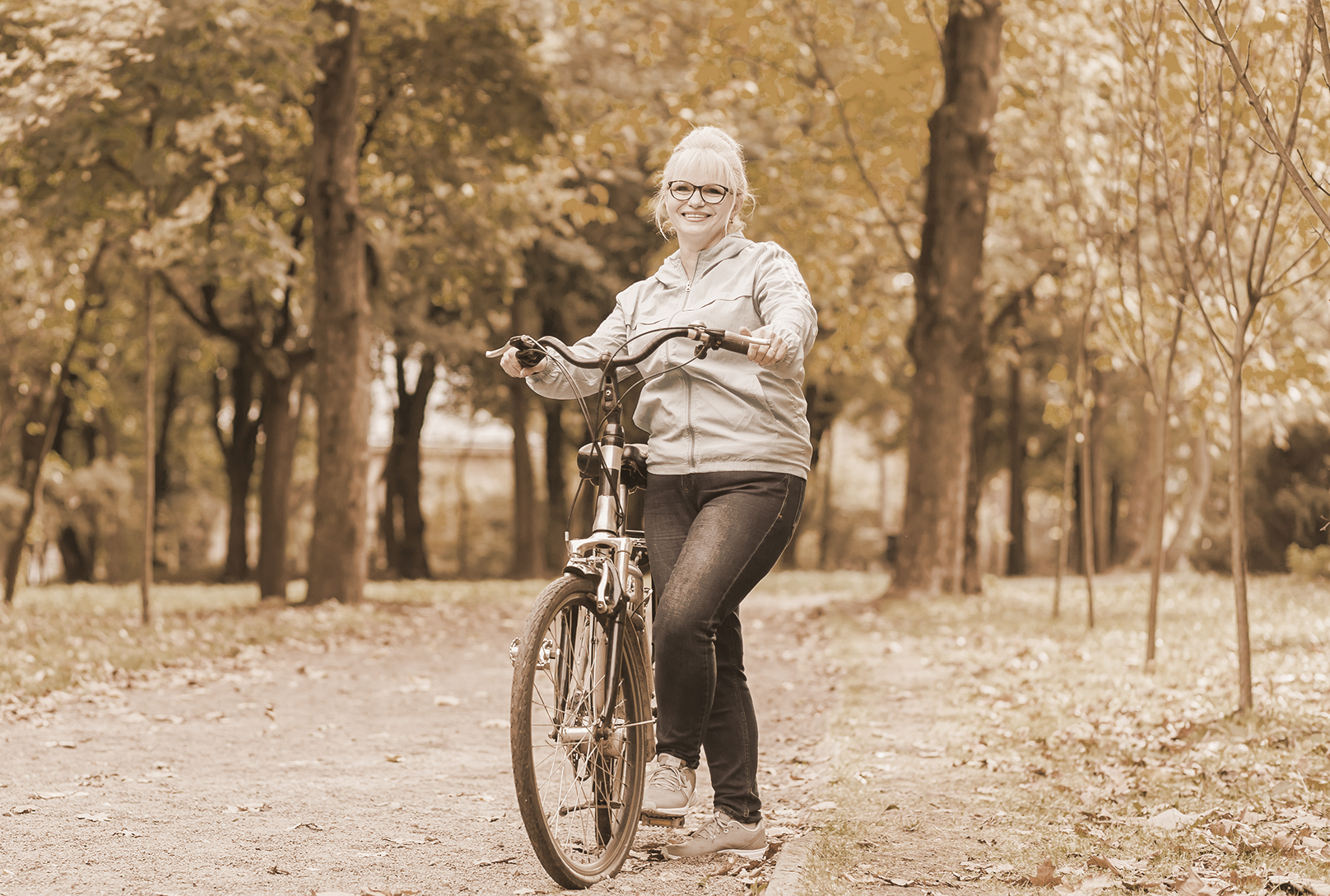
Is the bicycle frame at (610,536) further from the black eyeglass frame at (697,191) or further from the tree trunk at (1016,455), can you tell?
the tree trunk at (1016,455)

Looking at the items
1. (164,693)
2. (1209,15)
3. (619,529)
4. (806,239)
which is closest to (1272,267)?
(1209,15)

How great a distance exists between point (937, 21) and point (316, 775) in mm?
11456

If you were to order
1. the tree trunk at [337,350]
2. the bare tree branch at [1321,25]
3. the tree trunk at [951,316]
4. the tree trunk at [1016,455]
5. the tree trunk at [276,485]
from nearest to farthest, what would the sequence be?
the bare tree branch at [1321,25] → the tree trunk at [337,350] → the tree trunk at [951,316] → the tree trunk at [276,485] → the tree trunk at [1016,455]

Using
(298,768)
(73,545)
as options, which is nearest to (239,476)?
(73,545)

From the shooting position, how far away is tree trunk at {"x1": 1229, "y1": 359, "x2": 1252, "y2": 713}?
615 centimetres

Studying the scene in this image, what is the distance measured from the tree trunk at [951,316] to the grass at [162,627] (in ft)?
17.0

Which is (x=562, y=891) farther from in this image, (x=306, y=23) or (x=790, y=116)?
(x=790, y=116)

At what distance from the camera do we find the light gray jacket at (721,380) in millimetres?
3732

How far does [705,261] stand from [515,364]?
0.70 meters

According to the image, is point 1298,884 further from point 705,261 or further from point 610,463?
point 705,261

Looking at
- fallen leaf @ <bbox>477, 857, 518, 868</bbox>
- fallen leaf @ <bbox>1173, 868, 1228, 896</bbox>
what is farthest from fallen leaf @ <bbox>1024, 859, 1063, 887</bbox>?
fallen leaf @ <bbox>477, 857, 518, 868</bbox>

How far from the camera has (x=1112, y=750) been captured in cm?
573

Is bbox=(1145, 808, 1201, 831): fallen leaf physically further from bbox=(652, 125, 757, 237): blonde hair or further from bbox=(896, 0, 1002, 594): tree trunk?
bbox=(896, 0, 1002, 594): tree trunk

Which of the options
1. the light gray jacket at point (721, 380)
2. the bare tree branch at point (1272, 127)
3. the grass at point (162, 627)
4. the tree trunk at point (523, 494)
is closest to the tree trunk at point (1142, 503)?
the tree trunk at point (523, 494)
